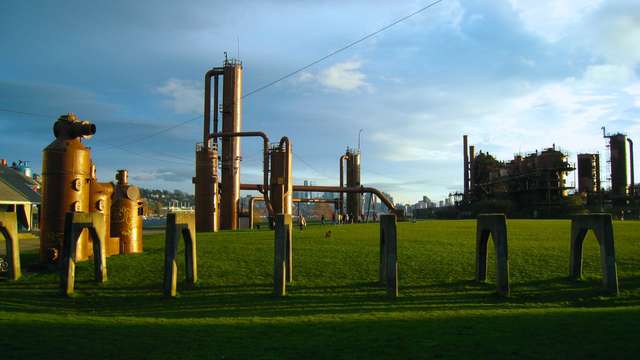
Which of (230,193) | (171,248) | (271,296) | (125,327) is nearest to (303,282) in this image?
(271,296)

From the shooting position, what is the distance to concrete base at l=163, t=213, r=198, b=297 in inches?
596

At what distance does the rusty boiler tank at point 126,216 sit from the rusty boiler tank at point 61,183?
8.31ft

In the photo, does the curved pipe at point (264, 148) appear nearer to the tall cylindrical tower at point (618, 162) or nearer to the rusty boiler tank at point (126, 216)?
the rusty boiler tank at point (126, 216)

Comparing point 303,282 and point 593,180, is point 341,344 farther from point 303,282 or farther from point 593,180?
point 593,180

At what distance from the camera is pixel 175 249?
15438 millimetres

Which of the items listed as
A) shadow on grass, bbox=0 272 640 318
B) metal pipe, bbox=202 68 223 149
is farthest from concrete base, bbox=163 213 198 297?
metal pipe, bbox=202 68 223 149

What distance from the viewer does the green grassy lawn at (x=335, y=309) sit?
778 cm

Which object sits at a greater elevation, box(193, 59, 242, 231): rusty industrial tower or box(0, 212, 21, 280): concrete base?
box(193, 59, 242, 231): rusty industrial tower

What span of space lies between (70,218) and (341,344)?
11.7m

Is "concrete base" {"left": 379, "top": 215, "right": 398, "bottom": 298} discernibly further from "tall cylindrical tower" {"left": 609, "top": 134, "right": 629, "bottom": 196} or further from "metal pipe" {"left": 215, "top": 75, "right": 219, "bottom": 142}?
"tall cylindrical tower" {"left": 609, "top": 134, "right": 629, "bottom": 196}

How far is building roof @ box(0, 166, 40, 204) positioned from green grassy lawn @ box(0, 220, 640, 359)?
101 ft

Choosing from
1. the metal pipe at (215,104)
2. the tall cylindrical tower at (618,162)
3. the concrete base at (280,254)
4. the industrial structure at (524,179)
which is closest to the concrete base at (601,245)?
the concrete base at (280,254)

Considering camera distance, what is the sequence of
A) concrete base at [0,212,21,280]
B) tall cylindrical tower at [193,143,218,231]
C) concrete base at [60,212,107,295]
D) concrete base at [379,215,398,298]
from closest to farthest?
1. concrete base at [379,215,398,298]
2. concrete base at [60,212,107,295]
3. concrete base at [0,212,21,280]
4. tall cylindrical tower at [193,143,218,231]

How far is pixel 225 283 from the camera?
16422 mm
